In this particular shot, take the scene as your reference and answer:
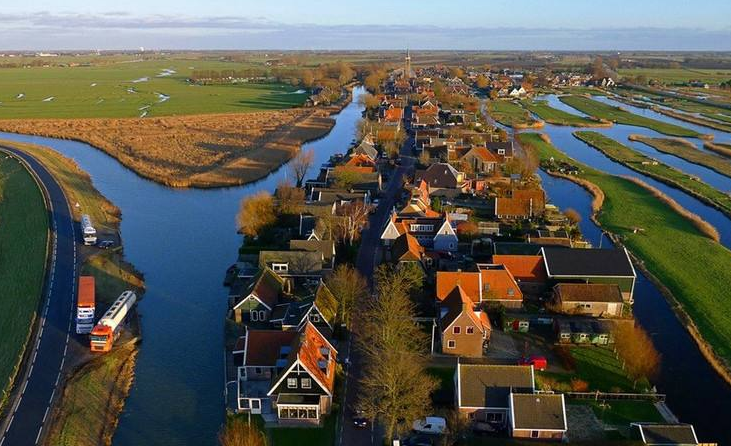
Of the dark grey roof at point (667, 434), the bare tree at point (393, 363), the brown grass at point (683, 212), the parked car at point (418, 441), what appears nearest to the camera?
the dark grey roof at point (667, 434)

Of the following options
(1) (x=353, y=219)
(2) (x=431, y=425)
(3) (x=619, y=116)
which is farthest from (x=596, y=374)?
(3) (x=619, y=116)

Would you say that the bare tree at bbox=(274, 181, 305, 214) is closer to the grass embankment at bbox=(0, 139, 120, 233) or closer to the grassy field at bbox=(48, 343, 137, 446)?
the grass embankment at bbox=(0, 139, 120, 233)

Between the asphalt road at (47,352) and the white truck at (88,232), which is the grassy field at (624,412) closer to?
the asphalt road at (47,352)

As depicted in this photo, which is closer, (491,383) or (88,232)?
(491,383)

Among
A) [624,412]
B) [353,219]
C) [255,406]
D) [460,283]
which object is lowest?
[624,412]

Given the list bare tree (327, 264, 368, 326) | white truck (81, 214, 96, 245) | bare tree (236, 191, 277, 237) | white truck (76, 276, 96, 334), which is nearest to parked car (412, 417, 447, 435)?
bare tree (327, 264, 368, 326)

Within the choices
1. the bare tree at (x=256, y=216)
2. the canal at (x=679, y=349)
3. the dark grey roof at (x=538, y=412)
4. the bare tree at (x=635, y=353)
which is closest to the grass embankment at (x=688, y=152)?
the canal at (x=679, y=349)

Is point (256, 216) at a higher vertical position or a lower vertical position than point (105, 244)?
higher

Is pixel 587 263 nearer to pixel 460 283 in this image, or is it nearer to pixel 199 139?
pixel 460 283
